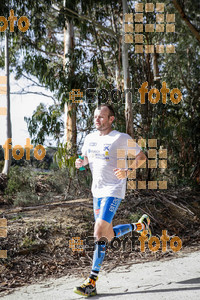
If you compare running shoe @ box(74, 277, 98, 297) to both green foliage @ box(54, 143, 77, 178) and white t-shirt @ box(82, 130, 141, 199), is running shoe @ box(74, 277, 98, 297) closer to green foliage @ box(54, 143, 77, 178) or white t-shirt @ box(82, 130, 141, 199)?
white t-shirt @ box(82, 130, 141, 199)

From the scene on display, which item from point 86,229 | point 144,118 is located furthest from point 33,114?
point 86,229

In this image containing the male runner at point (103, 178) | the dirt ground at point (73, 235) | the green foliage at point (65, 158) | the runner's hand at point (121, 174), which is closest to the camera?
the runner's hand at point (121, 174)

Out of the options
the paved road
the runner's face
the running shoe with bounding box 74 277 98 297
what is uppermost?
the runner's face

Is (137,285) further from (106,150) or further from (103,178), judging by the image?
(106,150)

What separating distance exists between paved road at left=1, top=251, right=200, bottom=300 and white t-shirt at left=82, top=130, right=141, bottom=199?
998 mm

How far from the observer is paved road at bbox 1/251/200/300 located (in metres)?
3.63

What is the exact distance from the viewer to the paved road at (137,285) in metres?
3.63

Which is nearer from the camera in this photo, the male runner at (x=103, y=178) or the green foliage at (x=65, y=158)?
the male runner at (x=103, y=178)

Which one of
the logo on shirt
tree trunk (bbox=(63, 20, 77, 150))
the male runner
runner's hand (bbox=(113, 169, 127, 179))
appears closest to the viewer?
runner's hand (bbox=(113, 169, 127, 179))

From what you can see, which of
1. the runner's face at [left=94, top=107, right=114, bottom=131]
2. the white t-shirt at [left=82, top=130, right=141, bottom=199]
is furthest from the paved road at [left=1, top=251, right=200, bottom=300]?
the runner's face at [left=94, top=107, right=114, bottom=131]

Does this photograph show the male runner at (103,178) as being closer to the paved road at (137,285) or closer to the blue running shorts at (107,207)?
the blue running shorts at (107,207)

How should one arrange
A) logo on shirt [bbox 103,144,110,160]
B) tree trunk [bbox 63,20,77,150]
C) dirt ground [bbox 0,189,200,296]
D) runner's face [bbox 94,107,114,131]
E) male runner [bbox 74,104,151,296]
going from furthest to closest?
tree trunk [bbox 63,20,77,150], dirt ground [bbox 0,189,200,296], runner's face [bbox 94,107,114,131], logo on shirt [bbox 103,144,110,160], male runner [bbox 74,104,151,296]

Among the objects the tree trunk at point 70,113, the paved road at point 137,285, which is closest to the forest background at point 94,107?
the tree trunk at point 70,113

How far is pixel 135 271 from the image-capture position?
14.9 feet
